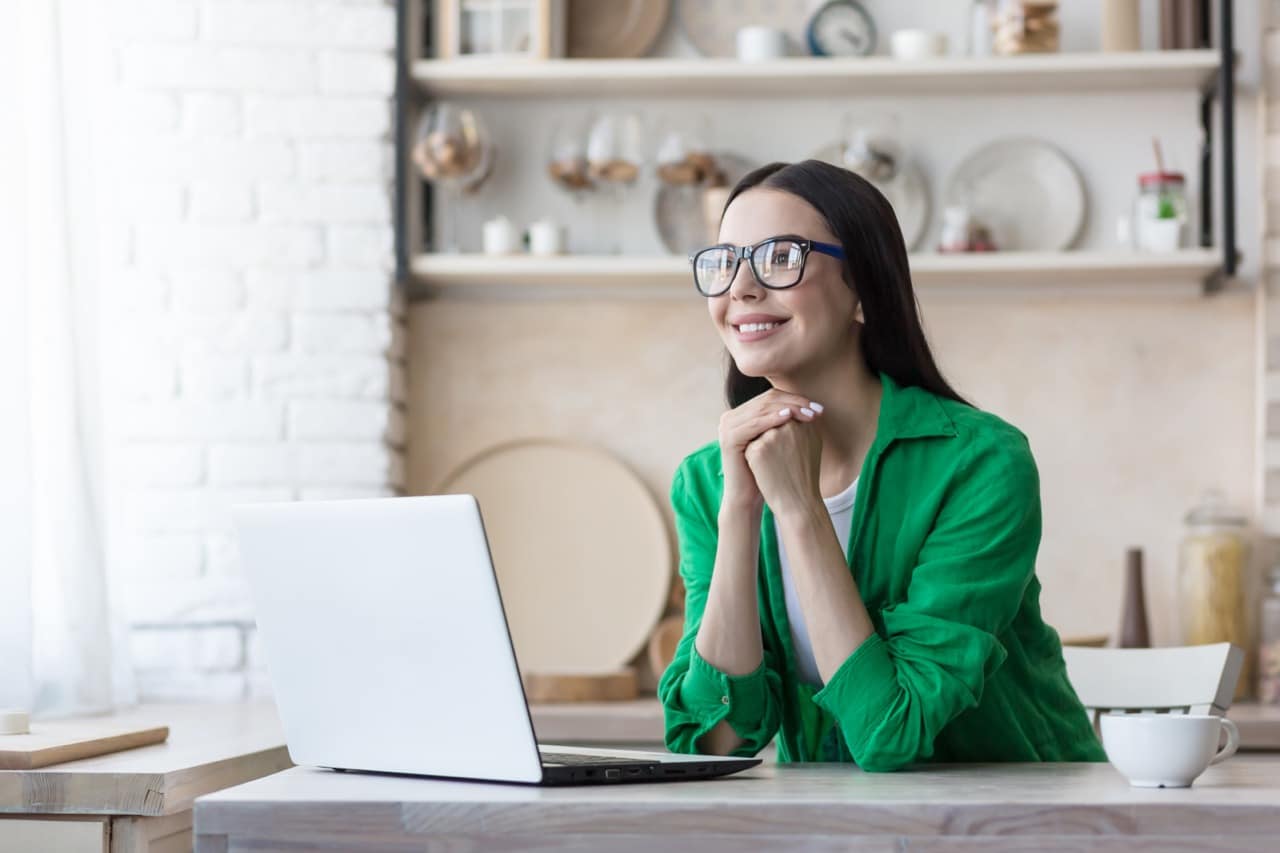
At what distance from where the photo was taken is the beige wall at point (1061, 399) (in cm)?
306

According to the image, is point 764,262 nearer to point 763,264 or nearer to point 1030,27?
point 763,264

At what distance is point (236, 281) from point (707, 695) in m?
1.72

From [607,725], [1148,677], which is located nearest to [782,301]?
[1148,677]

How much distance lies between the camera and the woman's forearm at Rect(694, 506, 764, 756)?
5.01ft

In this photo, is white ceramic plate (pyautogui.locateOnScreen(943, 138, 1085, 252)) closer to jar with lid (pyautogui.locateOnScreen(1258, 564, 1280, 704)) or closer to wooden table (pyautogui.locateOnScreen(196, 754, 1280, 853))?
jar with lid (pyautogui.locateOnScreen(1258, 564, 1280, 704))

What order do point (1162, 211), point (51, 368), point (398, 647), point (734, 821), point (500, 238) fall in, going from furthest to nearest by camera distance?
point (500, 238) → point (1162, 211) → point (51, 368) → point (398, 647) → point (734, 821)

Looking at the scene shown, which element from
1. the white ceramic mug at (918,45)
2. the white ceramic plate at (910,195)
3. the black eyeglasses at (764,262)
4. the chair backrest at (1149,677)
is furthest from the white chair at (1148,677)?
the white ceramic mug at (918,45)

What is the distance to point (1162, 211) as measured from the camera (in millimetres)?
2914

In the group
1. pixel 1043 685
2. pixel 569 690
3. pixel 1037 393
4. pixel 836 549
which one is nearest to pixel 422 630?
pixel 836 549

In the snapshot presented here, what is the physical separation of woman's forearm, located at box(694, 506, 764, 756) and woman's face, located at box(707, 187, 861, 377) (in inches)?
6.6

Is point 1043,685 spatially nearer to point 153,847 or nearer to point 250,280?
point 153,847

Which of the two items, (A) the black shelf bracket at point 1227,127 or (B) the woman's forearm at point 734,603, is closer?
(B) the woman's forearm at point 734,603

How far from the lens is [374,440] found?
2957mm

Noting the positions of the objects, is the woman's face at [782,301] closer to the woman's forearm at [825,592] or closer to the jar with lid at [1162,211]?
the woman's forearm at [825,592]
